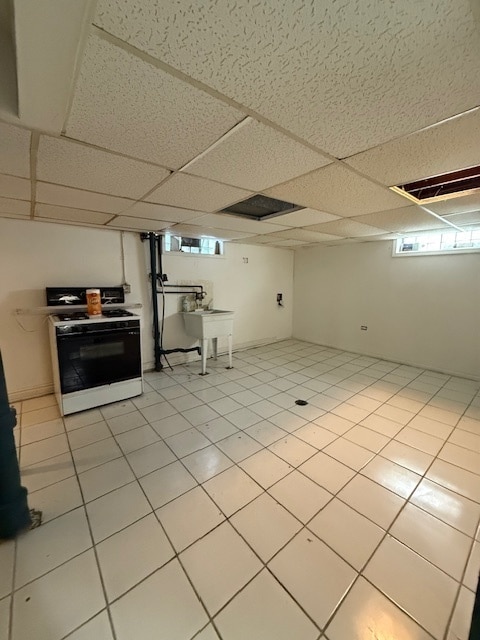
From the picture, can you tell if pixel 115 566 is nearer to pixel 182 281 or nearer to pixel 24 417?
pixel 24 417

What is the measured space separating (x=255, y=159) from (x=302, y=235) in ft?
8.43

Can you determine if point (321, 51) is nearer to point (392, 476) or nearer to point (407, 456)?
point (392, 476)

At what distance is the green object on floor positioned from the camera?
1354mm

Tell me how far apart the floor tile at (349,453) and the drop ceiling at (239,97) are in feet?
6.91

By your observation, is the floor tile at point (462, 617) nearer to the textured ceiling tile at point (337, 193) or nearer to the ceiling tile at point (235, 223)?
the textured ceiling tile at point (337, 193)

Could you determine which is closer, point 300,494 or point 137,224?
point 300,494

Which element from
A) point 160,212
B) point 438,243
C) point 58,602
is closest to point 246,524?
point 58,602

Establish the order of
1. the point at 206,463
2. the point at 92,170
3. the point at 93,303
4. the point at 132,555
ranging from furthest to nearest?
1. the point at 93,303
2. the point at 206,463
3. the point at 92,170
4. the point at 132,555

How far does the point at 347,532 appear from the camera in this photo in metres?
1.45

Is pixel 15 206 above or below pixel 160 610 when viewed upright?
above

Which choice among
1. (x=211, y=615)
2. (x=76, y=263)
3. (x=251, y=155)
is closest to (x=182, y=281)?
(x=76, y=263)

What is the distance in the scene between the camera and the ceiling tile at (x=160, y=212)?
2395 millimetres

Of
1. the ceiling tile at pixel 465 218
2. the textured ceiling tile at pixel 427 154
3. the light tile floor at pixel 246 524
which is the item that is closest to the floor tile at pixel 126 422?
the light tile floor at pixel 246 524

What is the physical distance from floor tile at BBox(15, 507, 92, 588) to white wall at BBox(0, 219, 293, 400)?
6.91ft
